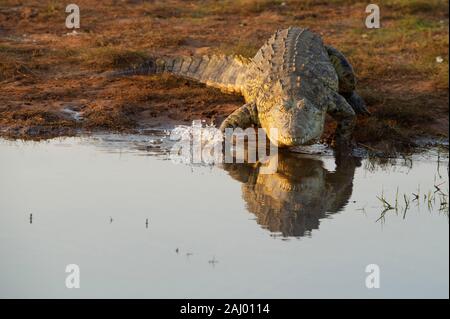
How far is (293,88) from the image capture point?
27.8 ft

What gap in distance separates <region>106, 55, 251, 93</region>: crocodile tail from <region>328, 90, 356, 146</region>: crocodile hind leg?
A: 142 cm

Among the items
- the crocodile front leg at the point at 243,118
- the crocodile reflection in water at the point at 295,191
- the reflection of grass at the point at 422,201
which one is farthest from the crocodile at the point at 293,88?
the reflection of grass at the point at 422,201

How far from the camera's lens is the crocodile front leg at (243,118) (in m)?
8.83

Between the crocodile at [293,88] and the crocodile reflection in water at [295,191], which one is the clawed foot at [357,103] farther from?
the crocodile reflection in water at [295,191]

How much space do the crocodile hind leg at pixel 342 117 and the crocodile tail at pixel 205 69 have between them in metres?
1.42

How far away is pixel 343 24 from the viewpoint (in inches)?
573

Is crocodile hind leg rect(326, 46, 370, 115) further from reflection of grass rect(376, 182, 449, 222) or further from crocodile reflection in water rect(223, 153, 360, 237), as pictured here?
reflection of grass rect(376, 182, 449, 222)

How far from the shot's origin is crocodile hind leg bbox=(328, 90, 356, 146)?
8.76m

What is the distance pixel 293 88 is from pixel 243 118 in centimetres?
67

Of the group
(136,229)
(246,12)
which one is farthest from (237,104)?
(246,12)

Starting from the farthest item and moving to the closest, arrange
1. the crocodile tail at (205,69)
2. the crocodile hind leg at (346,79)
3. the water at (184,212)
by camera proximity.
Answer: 1. the crocodile tail at (205,69)
2. the crocodile hind leg at (346,79)
3. the water at (184,212)

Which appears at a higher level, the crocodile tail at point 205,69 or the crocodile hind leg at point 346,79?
the crocodile tail at point 205,69

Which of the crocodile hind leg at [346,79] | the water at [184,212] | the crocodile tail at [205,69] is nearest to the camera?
the water at [184,212]

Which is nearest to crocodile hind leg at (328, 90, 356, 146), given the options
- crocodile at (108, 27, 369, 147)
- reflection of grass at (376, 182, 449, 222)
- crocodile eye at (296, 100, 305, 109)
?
crocodile at (108, 27, 369, 147)
